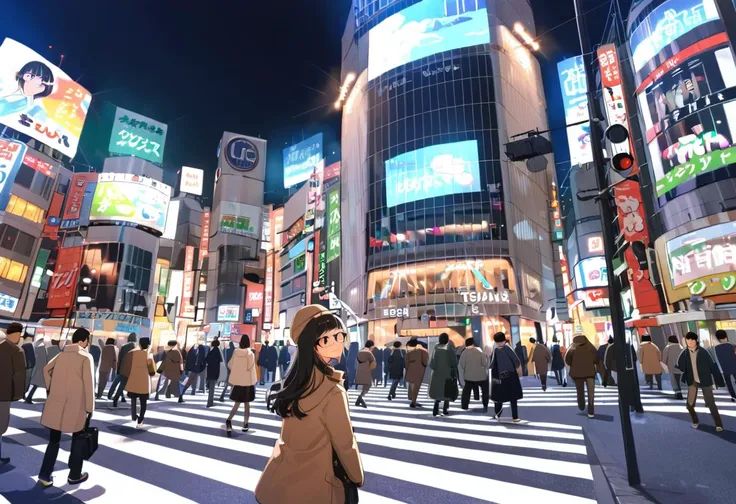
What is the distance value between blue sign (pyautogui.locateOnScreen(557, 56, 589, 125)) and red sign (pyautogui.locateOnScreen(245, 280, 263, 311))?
48.7 metres

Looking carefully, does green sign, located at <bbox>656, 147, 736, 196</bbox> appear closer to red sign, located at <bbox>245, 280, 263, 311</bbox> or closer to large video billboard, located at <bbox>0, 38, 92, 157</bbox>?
large video billboard, located at <bbox>0, 38, 92, 157</bbox>

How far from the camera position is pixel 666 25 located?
79.0 feet

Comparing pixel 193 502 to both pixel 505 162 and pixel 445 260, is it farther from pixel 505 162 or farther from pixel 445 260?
pixel 505 162

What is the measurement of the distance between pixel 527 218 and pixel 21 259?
44196 mm

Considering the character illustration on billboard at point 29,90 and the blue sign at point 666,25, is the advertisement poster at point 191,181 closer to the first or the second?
the character illustration on billboard at point 29,90

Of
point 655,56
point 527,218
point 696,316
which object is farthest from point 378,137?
point 696,316

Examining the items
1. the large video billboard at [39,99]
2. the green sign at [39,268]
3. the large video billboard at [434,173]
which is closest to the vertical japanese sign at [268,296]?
the green sign at [39,268]

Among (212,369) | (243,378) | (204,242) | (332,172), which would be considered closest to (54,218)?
(204,242)

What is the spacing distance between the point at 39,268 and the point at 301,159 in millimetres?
34597

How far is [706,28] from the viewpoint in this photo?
73.1ft

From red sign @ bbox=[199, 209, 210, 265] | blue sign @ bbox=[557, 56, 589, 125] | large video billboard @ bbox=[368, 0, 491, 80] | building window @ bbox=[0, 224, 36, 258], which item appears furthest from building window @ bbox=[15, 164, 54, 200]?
blue sign @ bbox=[557, 56, 589, 125]

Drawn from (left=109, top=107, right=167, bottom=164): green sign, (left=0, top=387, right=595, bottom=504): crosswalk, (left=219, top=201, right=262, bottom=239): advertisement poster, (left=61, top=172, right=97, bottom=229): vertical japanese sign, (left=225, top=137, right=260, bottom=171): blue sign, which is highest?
(left=225, top=137, right=260, bottom=171): blue sign

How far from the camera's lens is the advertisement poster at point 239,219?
6431 cm

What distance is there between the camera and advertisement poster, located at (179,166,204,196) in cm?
7300
